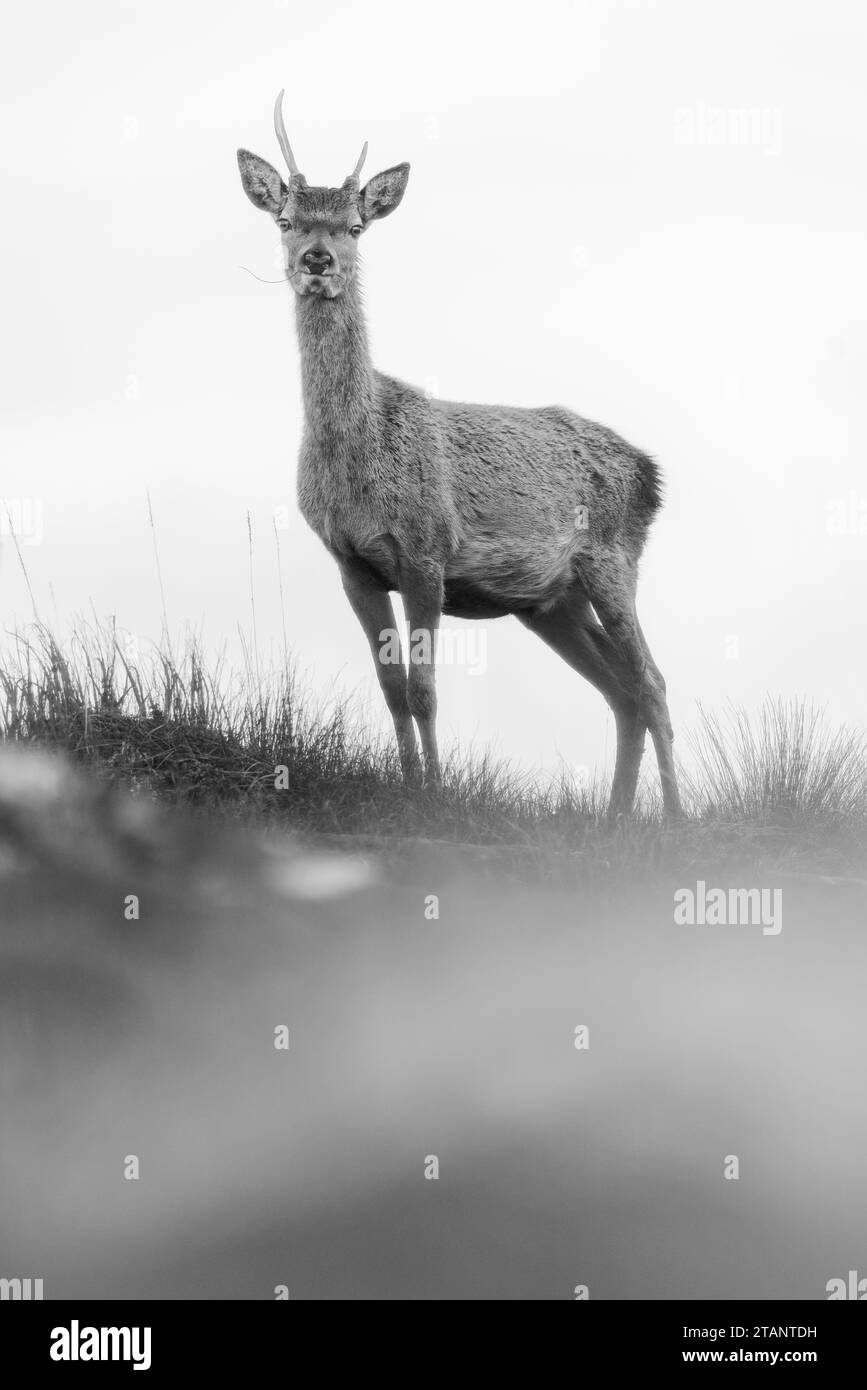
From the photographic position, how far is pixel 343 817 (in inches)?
345

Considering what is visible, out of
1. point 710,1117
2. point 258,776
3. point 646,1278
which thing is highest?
point 258,776

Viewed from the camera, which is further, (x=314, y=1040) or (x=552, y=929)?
(x=552, y=929)

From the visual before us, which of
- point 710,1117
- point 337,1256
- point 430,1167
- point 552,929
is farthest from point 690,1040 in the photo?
point 337,1256

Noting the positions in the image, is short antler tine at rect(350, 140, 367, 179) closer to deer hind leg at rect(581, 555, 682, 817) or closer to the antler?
the antler

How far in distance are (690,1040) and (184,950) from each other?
228 centimetres

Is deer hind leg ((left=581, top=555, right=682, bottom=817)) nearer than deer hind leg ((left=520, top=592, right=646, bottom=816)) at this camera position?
Yes

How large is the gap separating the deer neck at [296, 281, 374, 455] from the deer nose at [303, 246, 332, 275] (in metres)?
0.30

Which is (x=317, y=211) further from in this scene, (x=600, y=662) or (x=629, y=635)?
(x=600, y=662)

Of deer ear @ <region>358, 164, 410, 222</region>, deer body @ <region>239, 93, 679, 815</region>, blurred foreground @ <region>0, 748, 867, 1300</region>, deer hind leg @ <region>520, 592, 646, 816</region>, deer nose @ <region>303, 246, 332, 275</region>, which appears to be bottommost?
blurred foreground @ <region>0, 748, 867, 1300</region>

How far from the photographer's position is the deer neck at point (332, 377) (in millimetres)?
10141

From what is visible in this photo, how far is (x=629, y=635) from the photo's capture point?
11.4 metres

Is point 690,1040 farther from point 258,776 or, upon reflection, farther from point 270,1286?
point 258,776

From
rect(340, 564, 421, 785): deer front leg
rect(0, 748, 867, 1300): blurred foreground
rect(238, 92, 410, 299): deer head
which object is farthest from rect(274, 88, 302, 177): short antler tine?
rect(0, 748, 867, 1300): blurred foreground

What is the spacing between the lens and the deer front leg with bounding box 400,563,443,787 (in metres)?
9.90
